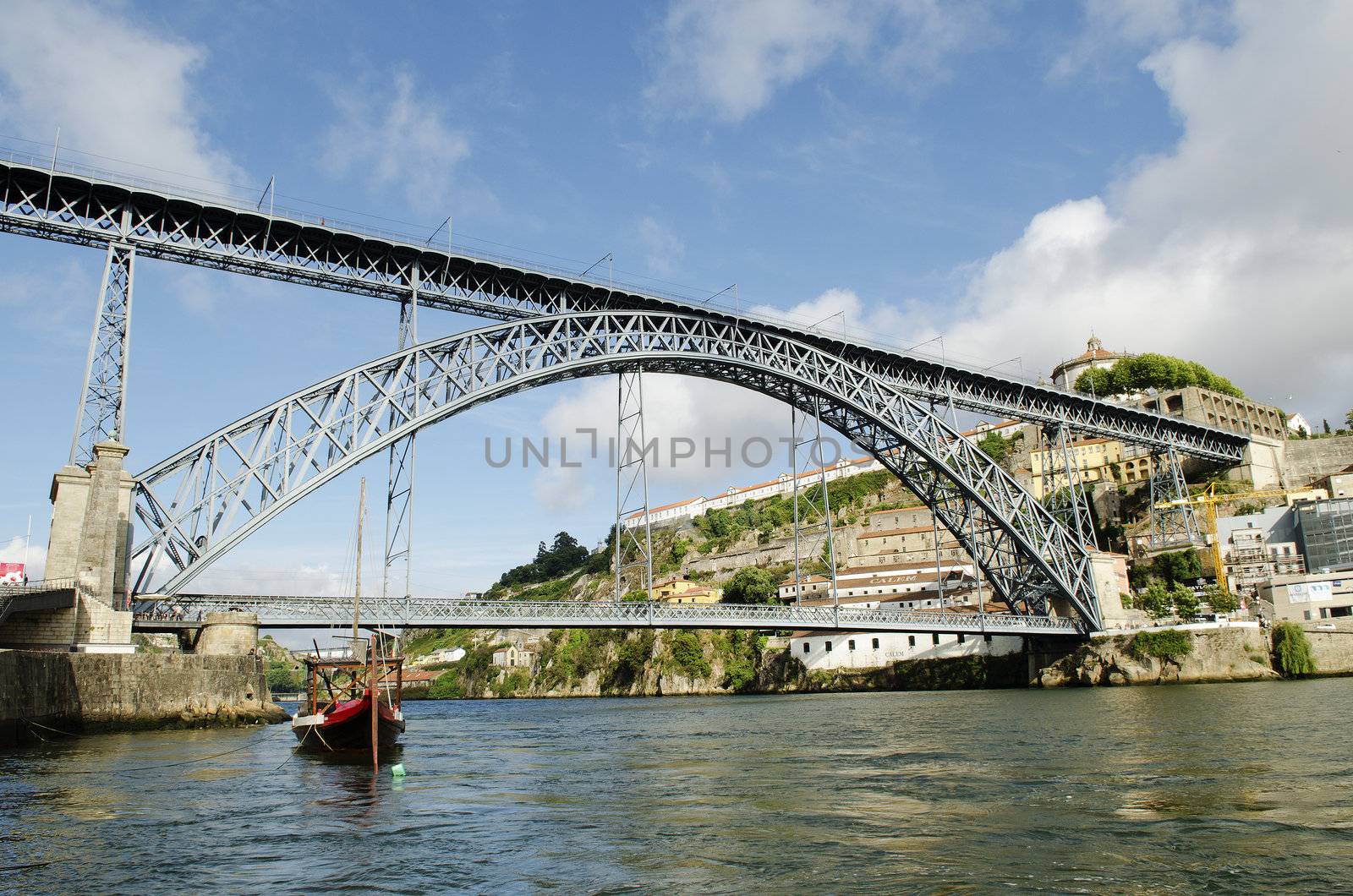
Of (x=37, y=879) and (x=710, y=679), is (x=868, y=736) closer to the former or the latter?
(x=37, y=879)

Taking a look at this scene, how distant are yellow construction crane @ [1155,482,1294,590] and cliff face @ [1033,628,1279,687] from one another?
28.4 feet

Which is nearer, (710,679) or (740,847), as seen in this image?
(740,847)

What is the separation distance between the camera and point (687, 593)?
80.2 metres

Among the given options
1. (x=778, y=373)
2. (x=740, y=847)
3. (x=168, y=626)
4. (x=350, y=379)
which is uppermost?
(x=778, y=373)

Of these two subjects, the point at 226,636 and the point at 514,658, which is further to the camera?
the point at 514,658

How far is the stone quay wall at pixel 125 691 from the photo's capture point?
2072 centimetres

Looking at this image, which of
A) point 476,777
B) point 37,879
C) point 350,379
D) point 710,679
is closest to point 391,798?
point 476,777

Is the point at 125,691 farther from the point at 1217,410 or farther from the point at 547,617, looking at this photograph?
the point at 1217,410

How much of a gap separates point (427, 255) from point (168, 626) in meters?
13.1

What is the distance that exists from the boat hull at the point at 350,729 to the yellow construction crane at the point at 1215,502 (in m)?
43.2

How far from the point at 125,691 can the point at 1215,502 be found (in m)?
54.6

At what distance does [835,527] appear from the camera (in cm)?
8856

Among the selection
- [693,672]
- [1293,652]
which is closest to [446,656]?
[693,672]

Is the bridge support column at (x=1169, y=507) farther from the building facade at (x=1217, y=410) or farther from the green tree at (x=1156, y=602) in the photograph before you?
the building facade at (x=1217, y=410)
